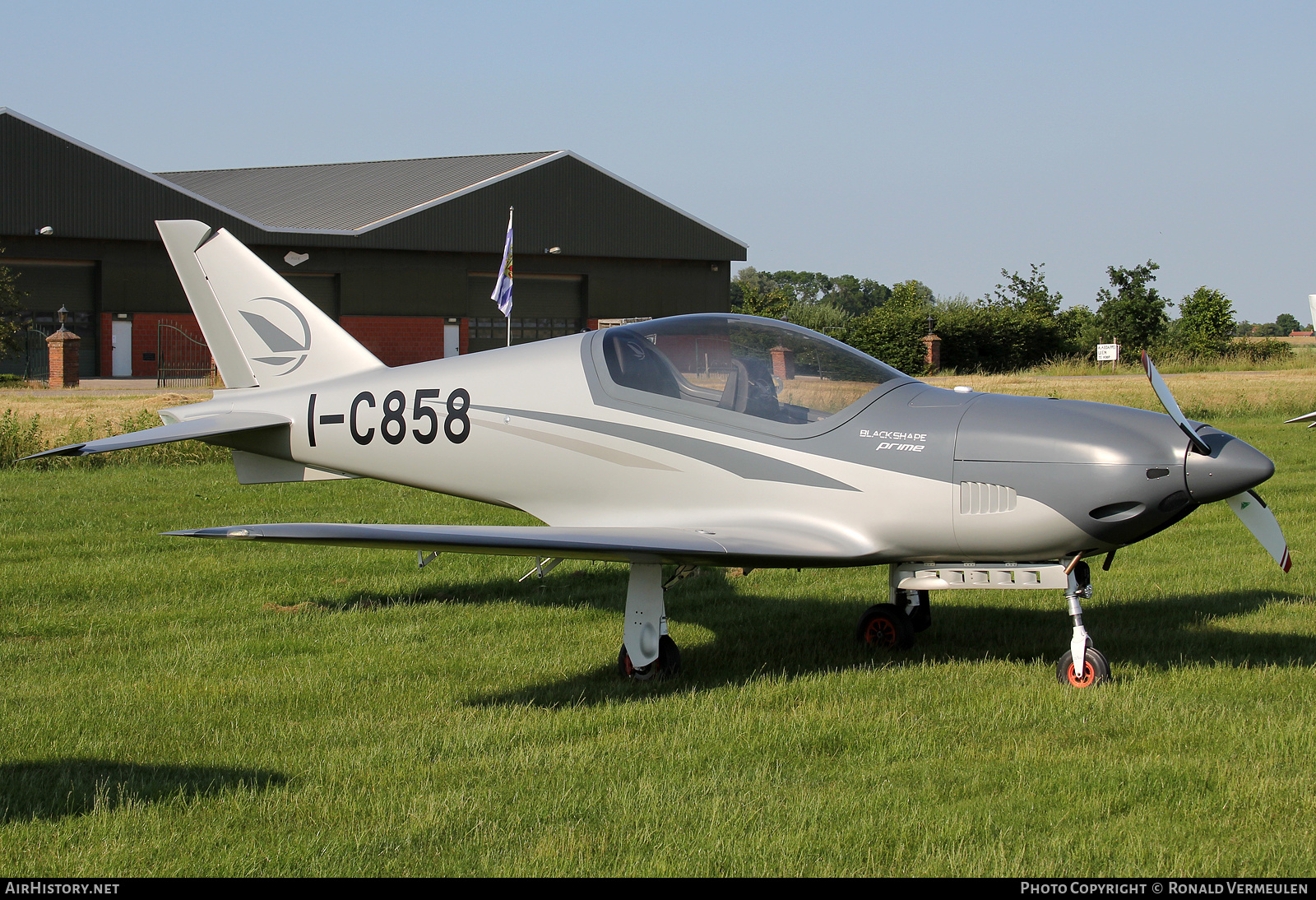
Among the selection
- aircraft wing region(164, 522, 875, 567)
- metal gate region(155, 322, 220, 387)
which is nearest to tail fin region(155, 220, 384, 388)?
aircraft wing region(164, 522, 875, 567)

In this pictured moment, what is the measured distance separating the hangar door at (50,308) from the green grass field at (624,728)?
43337 mm

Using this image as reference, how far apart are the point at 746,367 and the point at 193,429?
406 centimetres

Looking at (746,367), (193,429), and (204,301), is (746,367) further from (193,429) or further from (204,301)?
(204,301)

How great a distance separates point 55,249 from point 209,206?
640 centimetres

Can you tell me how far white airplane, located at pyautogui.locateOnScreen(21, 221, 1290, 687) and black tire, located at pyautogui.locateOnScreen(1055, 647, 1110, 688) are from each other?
0.06ft

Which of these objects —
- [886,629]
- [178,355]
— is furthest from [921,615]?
[178,355]

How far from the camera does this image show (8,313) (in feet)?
153

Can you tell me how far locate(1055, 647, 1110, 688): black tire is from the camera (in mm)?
6312

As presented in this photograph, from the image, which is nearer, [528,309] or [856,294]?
[528,309]

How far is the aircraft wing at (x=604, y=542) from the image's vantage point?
18.9 ft

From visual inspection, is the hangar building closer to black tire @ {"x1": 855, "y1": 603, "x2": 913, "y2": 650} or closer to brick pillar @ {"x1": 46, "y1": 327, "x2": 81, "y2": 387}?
brick pillar @ {"x1": 46, "y1": 327, "x2": 81, "y2": 387}

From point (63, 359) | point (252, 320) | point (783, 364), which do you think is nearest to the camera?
point (783, 364)

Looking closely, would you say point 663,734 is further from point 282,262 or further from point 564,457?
point 282,262

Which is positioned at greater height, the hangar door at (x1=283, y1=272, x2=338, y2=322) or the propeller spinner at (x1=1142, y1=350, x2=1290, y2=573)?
the hangar door at (x1=283, y1=272, x2=338, y2=322)
